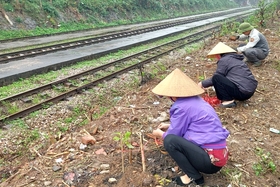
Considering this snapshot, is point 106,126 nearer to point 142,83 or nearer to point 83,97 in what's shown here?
point 83,97

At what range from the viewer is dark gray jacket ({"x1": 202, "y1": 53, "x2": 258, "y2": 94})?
Answer: 5211mm

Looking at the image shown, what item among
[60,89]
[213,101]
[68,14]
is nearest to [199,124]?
[213,101]

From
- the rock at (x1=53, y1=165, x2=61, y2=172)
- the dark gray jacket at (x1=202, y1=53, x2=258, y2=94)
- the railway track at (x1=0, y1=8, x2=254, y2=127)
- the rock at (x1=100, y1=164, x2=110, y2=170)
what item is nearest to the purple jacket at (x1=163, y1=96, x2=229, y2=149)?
the rock at (x1=100, y1=164, x2=110, y2=170)

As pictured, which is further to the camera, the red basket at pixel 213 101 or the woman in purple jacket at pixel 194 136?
the red basket at pixel 213 101

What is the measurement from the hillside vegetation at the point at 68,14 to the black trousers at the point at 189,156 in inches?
584

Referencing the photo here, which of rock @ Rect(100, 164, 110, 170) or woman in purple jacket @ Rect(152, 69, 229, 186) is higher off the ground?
woman in purple jacket @ Rect(152, 69, 229, 186)

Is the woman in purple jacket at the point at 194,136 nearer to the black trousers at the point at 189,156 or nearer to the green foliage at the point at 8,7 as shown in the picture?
the black trousers at the point at 189,156

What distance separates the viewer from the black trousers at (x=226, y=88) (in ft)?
17.1

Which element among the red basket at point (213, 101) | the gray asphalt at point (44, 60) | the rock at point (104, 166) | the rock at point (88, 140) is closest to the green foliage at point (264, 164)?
the red basket at point (213, 101)

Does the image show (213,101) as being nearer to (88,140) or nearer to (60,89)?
(88,140)

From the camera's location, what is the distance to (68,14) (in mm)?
21203

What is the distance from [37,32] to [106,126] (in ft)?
44.8

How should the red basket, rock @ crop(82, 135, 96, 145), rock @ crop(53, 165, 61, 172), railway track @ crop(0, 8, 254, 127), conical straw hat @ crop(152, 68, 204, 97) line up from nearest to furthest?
conical straw hat @ crop(152, 68, 204, 97), rock @ crop(53, 165, 61, 172), rock @ crop(82, 135, 96, 145), the red basket, railway track @ crop(0, 8, 254, 127)

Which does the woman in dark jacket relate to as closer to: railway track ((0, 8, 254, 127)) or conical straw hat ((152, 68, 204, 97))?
conical straw hat ((152, 68, 204, 97))
